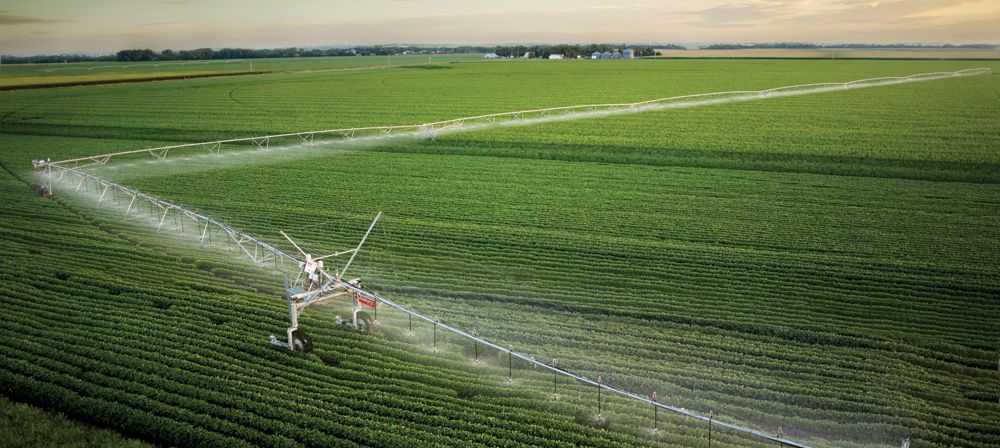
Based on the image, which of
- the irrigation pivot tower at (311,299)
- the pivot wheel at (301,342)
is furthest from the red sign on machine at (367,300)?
the pivot wheel at (301,342)

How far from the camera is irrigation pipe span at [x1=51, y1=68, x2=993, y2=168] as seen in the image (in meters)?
42.2

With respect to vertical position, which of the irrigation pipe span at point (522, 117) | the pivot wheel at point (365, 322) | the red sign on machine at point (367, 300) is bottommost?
the pivot wheel at point (365, 322)

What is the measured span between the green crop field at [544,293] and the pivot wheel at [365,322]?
0.30 metres

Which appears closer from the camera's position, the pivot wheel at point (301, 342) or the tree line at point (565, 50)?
the pivot wheel at point (301, 342)

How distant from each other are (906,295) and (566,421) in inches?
435

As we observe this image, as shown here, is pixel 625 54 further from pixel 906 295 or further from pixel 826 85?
pixel 906 295

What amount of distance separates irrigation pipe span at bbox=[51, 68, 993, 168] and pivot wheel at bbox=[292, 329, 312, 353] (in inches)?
944

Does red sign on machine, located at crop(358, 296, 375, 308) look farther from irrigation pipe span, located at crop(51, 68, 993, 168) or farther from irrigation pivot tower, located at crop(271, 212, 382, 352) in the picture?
irrigation pipe span, located at crop(51, 68, 993, 168)

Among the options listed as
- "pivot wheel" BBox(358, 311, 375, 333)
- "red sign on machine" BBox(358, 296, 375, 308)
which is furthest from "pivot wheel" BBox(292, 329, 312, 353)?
"red sign on machine" BBox(358, 296, 375, 308)

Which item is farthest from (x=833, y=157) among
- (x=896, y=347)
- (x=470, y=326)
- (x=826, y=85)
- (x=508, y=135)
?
(x=826, y=85)

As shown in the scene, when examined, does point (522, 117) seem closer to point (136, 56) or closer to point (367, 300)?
point (367, 300)

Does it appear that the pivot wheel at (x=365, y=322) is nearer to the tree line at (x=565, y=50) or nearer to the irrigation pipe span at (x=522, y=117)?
the irrigation pipe span at (x=522, y=117)

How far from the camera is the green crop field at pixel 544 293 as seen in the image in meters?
13.0

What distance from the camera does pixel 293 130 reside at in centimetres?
4962
